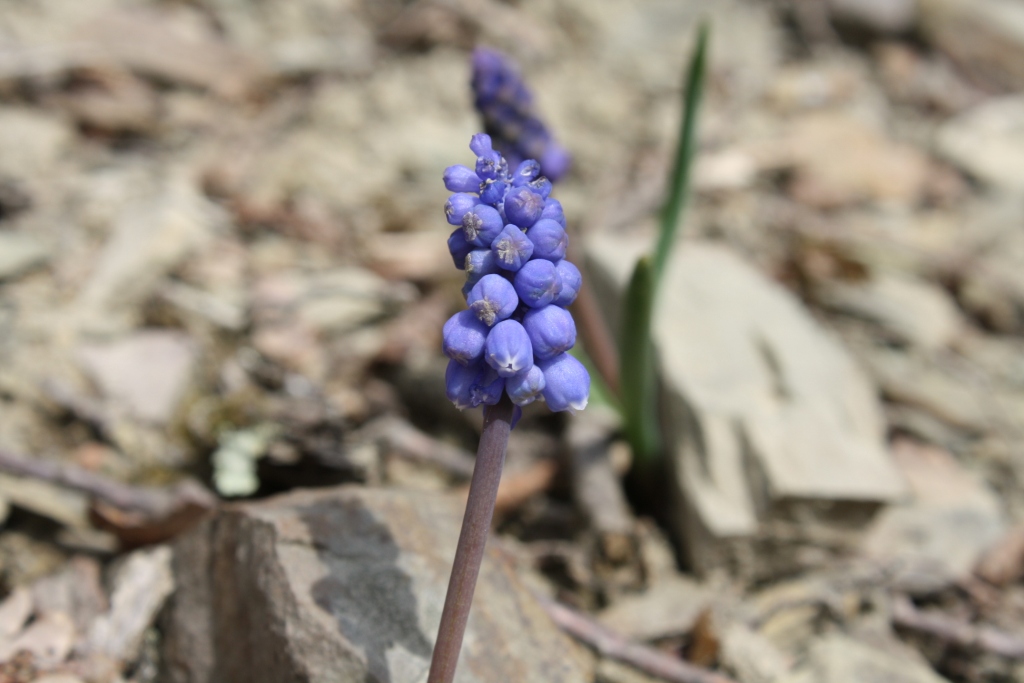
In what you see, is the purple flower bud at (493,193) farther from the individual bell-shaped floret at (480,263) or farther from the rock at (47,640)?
the rock at (47,640)

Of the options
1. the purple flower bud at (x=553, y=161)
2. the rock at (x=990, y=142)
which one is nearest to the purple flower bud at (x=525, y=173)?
the purple flower bud at (x=553, y=161)

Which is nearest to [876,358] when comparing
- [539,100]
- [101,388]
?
[539,100]

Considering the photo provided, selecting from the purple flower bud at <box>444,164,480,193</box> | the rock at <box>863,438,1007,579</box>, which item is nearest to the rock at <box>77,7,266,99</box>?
the purple flower bud at <box>444,164,480,193</box>

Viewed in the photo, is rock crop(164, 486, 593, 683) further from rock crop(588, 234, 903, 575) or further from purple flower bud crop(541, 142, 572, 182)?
purple flower bud crop(541, 142, 572, 182)

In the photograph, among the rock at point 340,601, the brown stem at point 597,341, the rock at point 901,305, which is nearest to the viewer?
the rock at point 340,601

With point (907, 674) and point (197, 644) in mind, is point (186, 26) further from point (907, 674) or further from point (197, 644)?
point (907, 674)

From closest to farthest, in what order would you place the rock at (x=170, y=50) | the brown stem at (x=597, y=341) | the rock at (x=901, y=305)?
1. the brown stem at (x=597, y=341)
2. the rock at (x=901, y=305)
3. the rock at (x=170, y=50)

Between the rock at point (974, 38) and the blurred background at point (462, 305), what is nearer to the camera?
the blurred background at point (462, 305)

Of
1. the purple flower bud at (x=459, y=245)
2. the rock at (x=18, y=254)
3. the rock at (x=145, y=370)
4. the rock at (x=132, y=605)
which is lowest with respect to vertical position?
the rock at (x=132, y=605)
